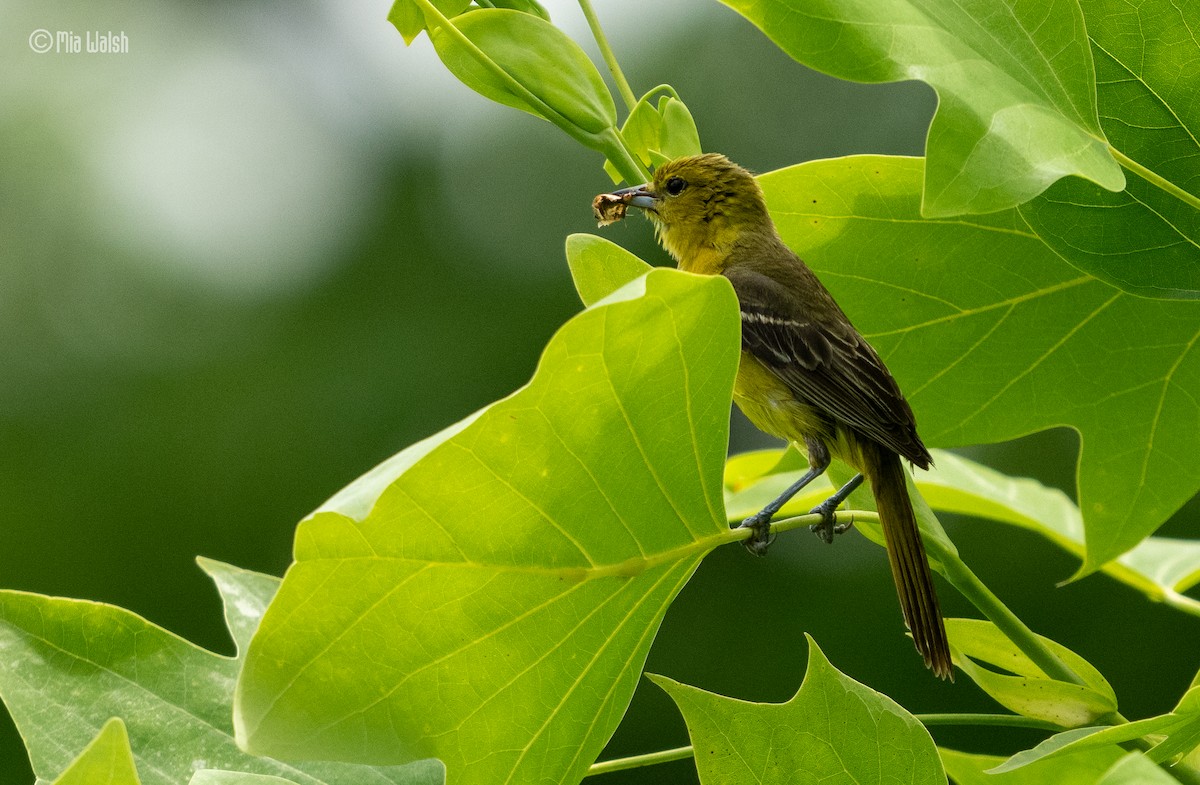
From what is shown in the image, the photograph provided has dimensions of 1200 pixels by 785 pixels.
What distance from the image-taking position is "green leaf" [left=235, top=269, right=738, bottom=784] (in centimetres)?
105

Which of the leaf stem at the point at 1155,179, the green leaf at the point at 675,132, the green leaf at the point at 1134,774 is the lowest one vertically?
the green leaf at the point at 1134,774

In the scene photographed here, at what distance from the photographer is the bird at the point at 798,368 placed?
1.77m

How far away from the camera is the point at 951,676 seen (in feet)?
5.28

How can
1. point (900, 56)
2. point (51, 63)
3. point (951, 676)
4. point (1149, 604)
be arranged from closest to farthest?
point (900, 56) < point (951, 676) < point (1149, 604) < point (51, 63)

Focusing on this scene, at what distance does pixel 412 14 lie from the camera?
5.18ft

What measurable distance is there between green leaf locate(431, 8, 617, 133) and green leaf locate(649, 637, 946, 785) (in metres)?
0.71

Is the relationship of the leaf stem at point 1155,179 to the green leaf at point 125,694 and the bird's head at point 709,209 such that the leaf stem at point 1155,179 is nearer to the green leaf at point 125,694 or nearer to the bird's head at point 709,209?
the green leaf at point 125,694

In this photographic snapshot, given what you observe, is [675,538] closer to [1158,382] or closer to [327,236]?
[1158,382]

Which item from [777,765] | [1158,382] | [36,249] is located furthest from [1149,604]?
[36,249]

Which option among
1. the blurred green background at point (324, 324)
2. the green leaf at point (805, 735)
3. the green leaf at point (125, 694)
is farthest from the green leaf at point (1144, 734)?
the blurred green background at point (324, 324)

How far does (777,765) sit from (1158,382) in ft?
2.66
